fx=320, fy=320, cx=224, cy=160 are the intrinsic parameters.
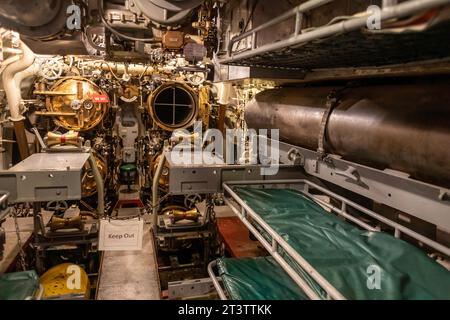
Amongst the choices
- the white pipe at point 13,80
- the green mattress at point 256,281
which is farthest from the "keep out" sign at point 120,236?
the white pipe at point 13,80

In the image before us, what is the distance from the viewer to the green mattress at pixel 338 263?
4.23 feet

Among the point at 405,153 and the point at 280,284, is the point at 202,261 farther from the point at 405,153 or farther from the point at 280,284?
the point at 405,153

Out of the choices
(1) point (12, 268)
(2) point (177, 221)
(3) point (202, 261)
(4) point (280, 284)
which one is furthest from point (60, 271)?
(4) point (280, 284)

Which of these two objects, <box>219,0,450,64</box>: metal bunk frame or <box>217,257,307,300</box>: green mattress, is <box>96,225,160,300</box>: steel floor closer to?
<box>217,257,307,300</box>: green mattress

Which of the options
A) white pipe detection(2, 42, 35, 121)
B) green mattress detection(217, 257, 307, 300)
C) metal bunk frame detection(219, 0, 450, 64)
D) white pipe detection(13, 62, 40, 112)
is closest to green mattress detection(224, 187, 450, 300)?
green mattress detection(217, 257, 307, 300)

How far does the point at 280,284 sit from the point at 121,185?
503 cm

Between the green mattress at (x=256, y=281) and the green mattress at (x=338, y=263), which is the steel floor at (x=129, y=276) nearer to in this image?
the green mattress at (x=256, y=281)

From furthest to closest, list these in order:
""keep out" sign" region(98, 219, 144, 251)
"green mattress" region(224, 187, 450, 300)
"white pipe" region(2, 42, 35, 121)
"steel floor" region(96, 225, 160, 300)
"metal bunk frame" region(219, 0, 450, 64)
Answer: "white pipe" region(2, 42, 35, 121) → "steel floor" region(96, 225, 160, 300) → ""keep out" sign" region(98, 219, 144, 251) → "green mattress" region(224, 187, 450, 300) → "metal bunk frame" region(219, 0, 450, 64)

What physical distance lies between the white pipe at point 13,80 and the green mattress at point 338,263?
4.24 metres

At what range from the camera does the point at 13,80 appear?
476 cm

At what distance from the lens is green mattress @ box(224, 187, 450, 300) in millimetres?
1289

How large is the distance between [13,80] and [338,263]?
17.1 feet

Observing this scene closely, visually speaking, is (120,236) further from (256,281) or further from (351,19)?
(351,19)

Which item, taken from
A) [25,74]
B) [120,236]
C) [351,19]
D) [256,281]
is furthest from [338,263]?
[25,74]
